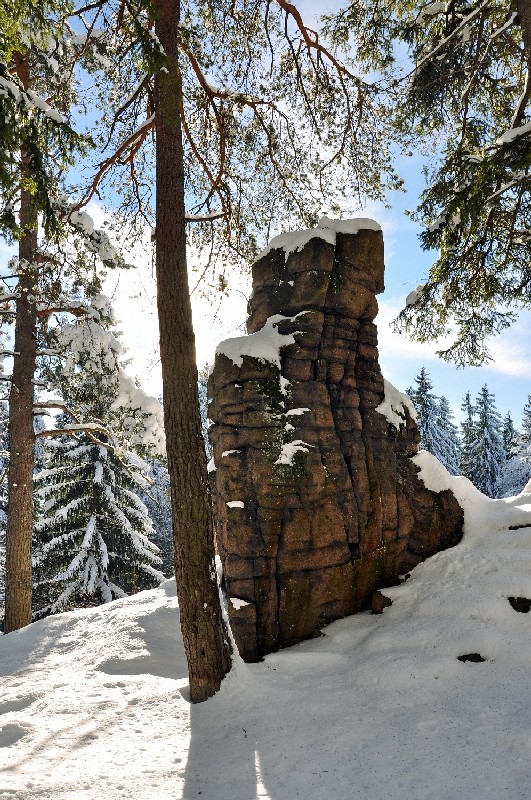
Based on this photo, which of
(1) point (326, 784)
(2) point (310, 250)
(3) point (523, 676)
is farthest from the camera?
(2) point (310, 250)

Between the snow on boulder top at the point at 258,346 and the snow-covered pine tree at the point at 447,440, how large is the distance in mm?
28364

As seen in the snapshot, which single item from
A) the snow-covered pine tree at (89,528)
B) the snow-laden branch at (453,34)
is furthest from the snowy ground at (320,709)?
the snow-covered pine tree at (89,528)

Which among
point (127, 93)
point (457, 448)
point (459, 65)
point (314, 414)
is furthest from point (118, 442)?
point (457, 448)

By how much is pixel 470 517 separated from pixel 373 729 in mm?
4746

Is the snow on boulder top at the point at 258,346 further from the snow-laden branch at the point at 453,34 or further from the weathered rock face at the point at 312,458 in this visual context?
the snow-laden branch at the point at 453,34

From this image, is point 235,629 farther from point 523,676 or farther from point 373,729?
point 523,676

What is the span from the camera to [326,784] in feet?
11.7

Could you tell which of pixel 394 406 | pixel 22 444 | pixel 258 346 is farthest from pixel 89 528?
pixel 394 406

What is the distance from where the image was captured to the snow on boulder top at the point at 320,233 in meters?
7.77

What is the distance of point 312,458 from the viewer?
22.7ft

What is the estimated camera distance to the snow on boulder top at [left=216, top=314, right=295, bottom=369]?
7.25 metres

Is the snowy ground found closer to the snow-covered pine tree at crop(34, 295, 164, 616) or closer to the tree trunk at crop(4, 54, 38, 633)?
the tree trunk at crop(4, 54, 38, 633)

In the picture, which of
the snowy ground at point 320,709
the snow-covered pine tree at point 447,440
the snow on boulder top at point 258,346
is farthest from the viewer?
the snow-covered pine tree at point 447,440

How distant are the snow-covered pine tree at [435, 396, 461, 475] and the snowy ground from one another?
28.6 metres
